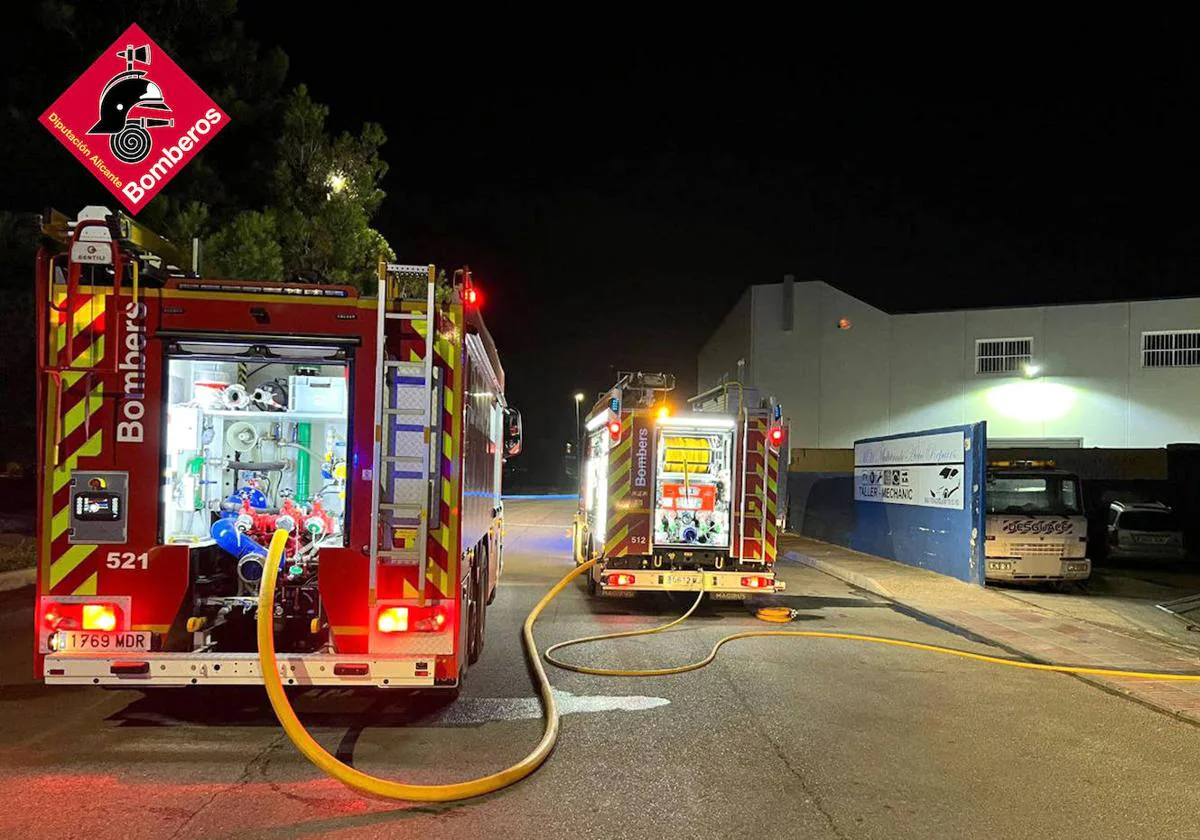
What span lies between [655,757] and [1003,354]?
30290 mm

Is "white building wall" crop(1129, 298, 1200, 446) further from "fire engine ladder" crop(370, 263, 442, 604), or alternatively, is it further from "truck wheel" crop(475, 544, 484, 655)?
"fire engine ladder" crop(370, 263, 442, 604)

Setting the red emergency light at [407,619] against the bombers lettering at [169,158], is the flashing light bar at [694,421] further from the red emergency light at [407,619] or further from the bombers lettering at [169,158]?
the bombers lettering at [169,158]

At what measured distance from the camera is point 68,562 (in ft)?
18.7

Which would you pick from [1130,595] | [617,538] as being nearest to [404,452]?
[617,538]

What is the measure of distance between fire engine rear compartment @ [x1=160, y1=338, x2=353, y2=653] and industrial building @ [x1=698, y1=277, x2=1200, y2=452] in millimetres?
25376

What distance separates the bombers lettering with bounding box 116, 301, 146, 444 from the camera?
5.77 m

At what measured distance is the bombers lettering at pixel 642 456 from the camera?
11.6m

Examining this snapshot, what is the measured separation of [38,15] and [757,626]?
43.6 feet

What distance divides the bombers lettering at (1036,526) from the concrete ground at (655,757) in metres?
7.22

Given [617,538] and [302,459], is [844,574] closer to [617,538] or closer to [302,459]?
[617,538]

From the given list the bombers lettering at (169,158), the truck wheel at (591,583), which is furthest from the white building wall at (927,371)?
the bombers lettering at (169,158)

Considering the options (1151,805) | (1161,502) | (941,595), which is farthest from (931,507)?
(1151,805)

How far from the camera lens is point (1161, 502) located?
2136cm

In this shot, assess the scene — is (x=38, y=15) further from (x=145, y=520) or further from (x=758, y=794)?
(x=758, y=794)
